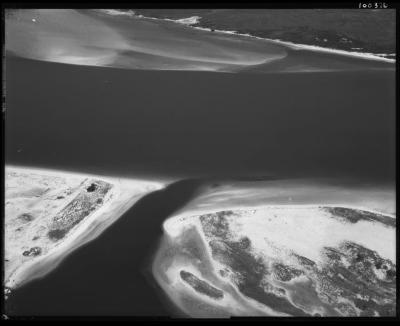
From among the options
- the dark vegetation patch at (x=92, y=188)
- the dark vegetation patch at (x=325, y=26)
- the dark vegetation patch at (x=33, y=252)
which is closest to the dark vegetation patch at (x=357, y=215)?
the dark vegetation patch at (x=92, y=188)

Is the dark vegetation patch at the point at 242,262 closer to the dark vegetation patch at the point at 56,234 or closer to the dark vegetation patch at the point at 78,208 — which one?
the dark vegetation patch at the point at 78,208

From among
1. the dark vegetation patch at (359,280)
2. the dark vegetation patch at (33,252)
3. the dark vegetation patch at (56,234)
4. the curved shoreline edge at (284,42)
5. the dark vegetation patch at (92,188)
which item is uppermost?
the curved shoreline edge at (284,42)

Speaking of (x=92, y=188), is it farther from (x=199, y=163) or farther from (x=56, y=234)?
(x=199, y=163)

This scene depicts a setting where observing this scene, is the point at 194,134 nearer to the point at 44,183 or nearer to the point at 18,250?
the point at 44,183

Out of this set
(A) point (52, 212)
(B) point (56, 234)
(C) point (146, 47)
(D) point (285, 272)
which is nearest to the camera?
(D) point (285, 272)

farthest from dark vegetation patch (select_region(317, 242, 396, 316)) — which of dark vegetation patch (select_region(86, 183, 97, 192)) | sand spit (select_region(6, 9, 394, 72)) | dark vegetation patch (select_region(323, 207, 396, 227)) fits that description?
sand spit (select_region(6, 9, 394, 72))

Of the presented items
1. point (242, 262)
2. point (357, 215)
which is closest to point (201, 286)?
point (242, 262)
